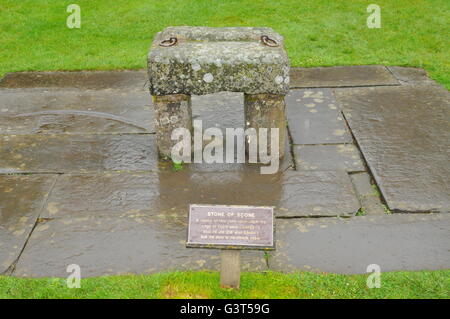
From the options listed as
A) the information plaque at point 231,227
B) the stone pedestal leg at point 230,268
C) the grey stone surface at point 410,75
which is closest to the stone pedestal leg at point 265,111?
the information plaque at point 231,227

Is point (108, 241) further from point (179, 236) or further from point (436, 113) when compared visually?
point (436, 113)

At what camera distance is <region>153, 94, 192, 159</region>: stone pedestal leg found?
5.12 meters

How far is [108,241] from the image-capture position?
170 inches

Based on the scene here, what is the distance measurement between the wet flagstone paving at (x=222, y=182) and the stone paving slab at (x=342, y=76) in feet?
0.14

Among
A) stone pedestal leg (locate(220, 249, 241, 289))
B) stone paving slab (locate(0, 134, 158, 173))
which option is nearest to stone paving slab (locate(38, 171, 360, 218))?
stone paving slab (locate(0, 134, 158, 173))

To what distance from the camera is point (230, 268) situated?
365 centimetres

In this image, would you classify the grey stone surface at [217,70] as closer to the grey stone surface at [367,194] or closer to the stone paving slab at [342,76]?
the grey stone surface at [367,194]

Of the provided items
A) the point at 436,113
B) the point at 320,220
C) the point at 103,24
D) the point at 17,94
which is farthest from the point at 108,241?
the point at 103,24

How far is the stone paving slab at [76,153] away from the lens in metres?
5.38

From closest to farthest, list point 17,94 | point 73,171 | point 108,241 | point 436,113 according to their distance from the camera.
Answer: point 108,241 < point 73,171 < point 436,113 < point 17,94

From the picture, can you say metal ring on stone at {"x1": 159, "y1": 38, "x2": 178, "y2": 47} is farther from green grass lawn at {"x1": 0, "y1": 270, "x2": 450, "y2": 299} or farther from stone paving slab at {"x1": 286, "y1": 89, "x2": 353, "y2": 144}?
green grass lawn at {"x1": 0, "y1": 270, "x2": 450, "y2": 299}

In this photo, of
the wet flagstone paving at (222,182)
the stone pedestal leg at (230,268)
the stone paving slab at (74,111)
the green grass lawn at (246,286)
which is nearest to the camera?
the stone pedestal leg at (230,268)

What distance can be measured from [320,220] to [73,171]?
2559 mm

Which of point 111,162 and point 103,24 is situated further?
point 103,24
